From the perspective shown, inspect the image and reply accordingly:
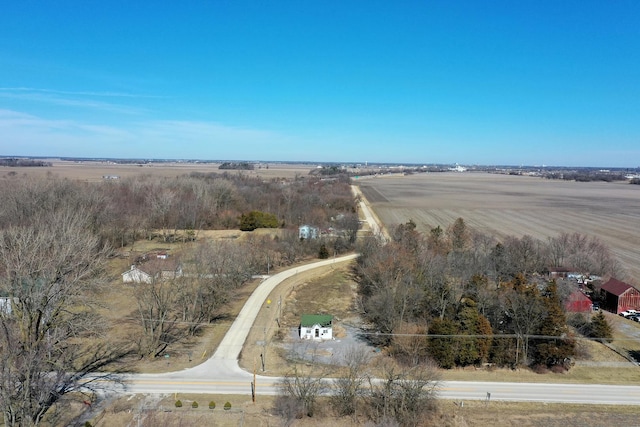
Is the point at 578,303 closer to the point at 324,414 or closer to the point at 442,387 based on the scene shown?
the point at 442,387

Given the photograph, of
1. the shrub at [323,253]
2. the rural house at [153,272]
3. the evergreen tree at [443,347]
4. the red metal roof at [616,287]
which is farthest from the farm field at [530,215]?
the rural house at [153,272]

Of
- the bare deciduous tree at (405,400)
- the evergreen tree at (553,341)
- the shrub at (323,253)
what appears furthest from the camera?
the shrub at (323,253)

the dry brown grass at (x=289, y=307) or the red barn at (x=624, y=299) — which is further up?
the red barn at (x=624, y=299)

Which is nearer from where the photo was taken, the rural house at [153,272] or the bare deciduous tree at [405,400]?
the bare deciduous tree at [405,400]

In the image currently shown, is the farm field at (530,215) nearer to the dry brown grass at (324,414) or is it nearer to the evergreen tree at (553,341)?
the evergreen tree at (553,341)

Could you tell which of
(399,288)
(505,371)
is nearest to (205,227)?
(399,288)

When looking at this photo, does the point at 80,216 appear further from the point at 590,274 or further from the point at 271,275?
the point at 590,274

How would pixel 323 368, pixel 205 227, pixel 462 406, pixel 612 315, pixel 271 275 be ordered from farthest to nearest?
pixel 205 227
pixel 271 275
pixel 612 315
pixel 323 368
pixel 462 406

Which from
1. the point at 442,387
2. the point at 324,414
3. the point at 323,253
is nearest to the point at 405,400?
the point at 324,414
